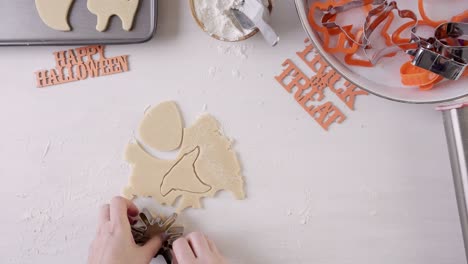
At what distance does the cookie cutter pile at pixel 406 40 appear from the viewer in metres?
0.57

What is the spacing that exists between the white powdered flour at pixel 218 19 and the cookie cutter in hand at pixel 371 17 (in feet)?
0.38

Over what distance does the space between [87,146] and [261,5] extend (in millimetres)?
325

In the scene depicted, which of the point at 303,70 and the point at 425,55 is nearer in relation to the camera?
the point at 425,55

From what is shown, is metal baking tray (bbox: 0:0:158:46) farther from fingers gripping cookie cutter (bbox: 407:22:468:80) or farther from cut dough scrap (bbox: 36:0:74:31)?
fingers gripping cookie cutter (bbox: 407:22:468:80)

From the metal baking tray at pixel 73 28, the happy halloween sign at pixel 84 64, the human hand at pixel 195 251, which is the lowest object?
the human hand at pixel 195 251

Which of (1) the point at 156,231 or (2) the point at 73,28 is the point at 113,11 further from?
(1) the point at 156,231

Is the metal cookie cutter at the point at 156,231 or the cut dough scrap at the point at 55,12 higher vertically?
the cut dough scrap at the point at 55,12

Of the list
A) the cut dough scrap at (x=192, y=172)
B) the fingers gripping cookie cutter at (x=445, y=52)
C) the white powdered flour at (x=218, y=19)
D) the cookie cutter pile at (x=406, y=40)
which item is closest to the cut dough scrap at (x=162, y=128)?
the cut dough scrap at (x=192, y=172)

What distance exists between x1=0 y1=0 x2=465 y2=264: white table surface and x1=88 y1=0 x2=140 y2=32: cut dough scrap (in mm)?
42

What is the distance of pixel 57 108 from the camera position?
0.66 meters

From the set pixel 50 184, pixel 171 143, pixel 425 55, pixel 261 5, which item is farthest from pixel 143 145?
pixel 425 55

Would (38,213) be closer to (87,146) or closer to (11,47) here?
(87,146)

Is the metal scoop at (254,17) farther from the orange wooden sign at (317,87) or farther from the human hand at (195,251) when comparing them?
the human hand at (195,251)

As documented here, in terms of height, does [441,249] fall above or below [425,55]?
below
